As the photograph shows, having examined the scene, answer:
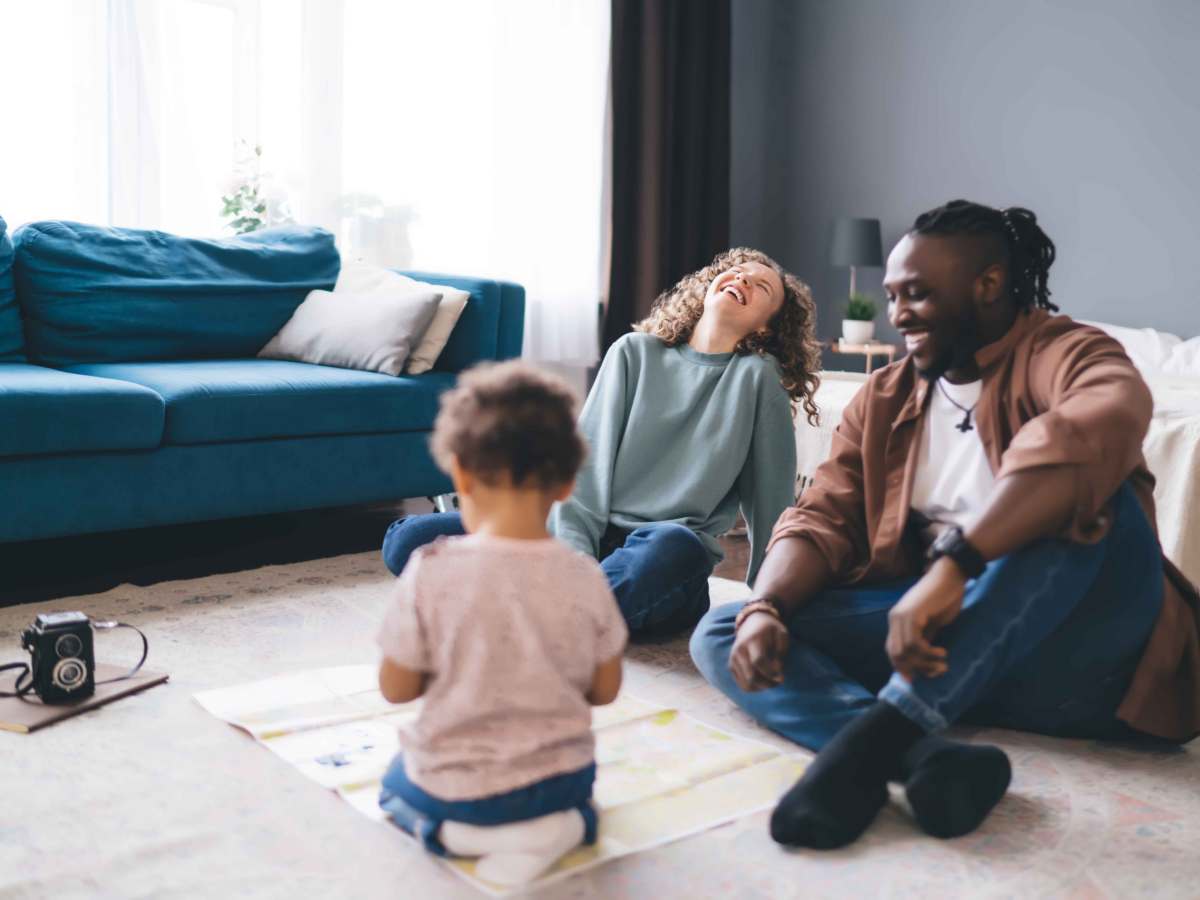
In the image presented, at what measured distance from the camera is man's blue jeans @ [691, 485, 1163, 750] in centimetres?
140

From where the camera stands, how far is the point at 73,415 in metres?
2.43

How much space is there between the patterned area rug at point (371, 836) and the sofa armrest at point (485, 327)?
1584 mm

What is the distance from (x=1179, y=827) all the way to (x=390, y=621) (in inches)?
40.9

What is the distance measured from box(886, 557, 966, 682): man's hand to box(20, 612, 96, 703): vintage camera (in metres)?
1.19

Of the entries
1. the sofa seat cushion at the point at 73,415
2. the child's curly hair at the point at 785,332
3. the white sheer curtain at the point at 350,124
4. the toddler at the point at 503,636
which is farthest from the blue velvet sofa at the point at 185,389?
the toddler at the point at 503,636

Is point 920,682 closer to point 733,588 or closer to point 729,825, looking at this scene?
point 729,825

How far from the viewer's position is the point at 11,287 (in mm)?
3002

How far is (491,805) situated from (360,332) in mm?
2158

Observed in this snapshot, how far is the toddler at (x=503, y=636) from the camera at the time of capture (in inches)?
45.8

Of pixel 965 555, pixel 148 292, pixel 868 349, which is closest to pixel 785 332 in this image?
pixel 965 555

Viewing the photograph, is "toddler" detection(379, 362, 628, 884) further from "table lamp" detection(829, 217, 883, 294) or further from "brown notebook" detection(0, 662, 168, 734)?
Result: "table lamp" detection(829, 217, 883, 294)

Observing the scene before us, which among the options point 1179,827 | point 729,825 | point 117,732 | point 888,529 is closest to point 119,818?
point 117,732

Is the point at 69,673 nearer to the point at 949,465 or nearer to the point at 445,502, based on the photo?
the point at 949,465

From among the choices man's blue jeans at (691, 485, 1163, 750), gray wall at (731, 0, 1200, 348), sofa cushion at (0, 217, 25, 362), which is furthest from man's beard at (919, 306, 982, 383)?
gray wall at (731, 0, 1200, 348)
